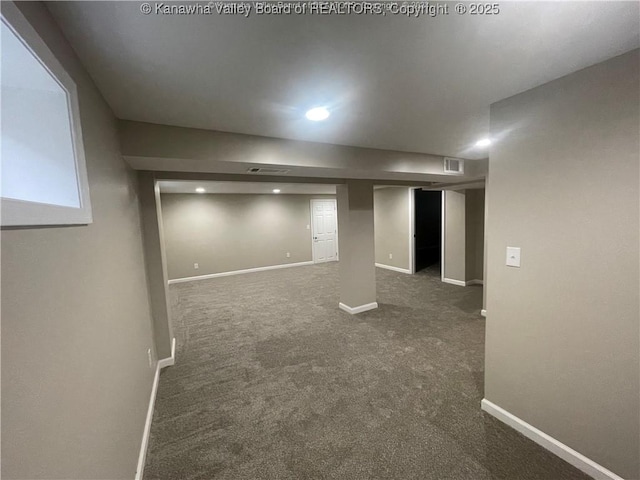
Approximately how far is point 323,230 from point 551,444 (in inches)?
265

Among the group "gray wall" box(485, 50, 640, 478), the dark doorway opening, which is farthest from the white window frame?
the dark doorway opening

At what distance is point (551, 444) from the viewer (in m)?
1.62

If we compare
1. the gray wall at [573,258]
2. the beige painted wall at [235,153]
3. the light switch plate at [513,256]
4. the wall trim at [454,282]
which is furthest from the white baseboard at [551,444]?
the wall trim at [454,282]

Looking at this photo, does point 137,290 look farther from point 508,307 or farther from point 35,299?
point 508,307

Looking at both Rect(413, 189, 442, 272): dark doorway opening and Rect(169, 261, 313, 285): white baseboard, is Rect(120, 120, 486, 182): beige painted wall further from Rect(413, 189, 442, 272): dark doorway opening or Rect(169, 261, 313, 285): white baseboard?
Rect(413, 189, 442, 272): dark doorway opening

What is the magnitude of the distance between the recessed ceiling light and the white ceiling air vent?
2.16 m

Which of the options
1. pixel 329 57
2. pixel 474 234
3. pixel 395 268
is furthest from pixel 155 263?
pixel 474 234

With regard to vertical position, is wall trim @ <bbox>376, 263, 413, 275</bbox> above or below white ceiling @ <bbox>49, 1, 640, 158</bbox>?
below

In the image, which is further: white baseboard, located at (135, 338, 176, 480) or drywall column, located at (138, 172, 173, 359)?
drywall column, located at (138, 172, 173, 359)

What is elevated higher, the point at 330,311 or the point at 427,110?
the point at 427,110

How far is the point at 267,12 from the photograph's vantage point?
3.03 feet

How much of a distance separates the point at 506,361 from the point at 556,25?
1931mm

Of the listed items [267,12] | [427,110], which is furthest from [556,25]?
[267,12]

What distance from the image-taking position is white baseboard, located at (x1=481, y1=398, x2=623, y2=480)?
4.73 feet
